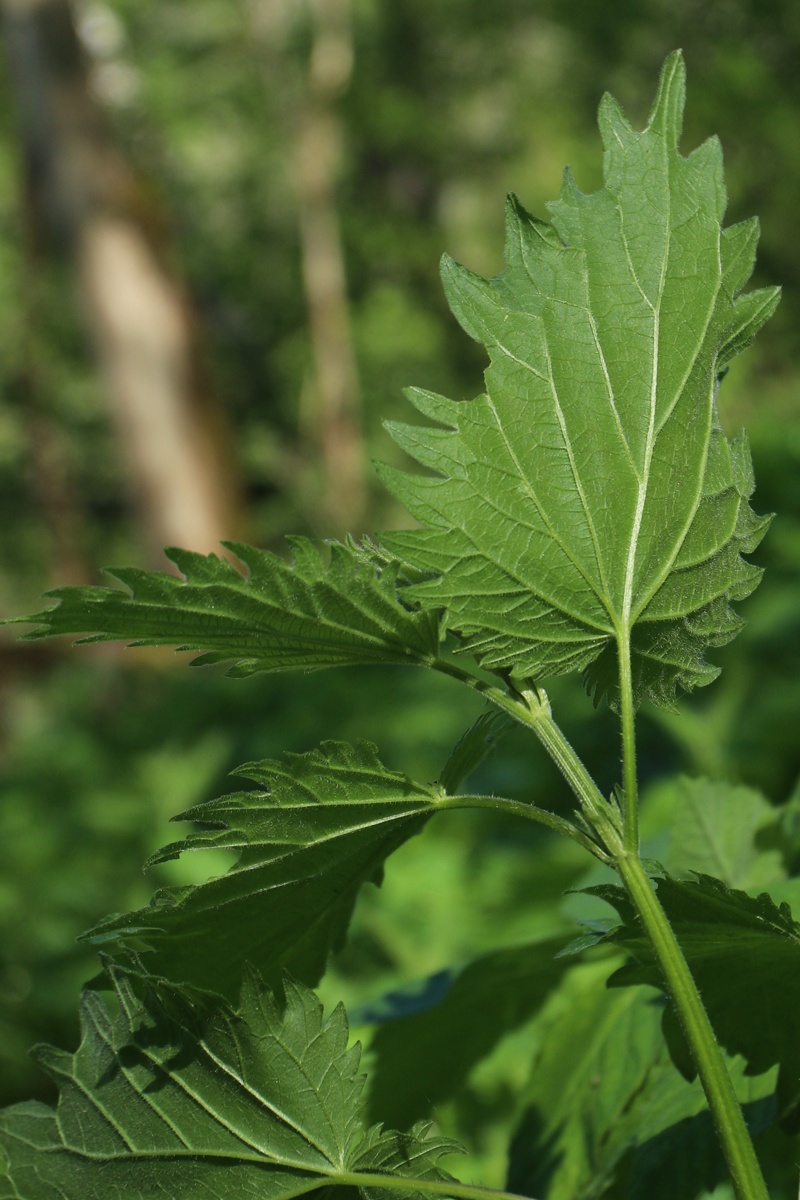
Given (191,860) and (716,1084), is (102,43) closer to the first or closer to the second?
(191,860)

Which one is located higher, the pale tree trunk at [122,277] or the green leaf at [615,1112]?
the pale tree trunk at [122,277]

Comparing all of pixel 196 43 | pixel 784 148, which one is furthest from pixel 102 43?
pixel 784 148

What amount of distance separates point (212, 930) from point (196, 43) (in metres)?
19.3

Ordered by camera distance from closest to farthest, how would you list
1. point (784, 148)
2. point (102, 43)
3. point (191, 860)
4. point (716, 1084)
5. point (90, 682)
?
point (716, 1084), point (191, 860), point (90, 682), point (784, 148), point (102, 43)

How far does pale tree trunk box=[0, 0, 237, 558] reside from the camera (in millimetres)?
8164

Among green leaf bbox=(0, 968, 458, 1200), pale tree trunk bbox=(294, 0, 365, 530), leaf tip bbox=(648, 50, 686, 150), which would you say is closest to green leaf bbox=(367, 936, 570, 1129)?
green leaf bbox=(0, 968, 458, 1200)

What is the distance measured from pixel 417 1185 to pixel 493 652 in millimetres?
228

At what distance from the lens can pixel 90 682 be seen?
23.5ft

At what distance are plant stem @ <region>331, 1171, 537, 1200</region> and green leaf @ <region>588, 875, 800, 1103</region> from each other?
0.11 metres

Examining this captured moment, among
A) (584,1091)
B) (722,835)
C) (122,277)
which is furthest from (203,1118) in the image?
(122,277)

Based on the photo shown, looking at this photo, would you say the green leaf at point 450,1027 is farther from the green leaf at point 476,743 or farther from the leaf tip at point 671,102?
the leaf tip at point 671,102

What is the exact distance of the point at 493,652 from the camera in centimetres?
55

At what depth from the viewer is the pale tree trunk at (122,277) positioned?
26.8ft

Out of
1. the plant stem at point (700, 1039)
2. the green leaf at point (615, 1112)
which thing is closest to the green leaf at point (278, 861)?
the plant stem at point (700, 1039)
